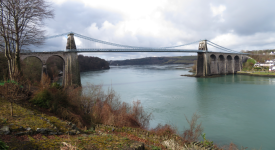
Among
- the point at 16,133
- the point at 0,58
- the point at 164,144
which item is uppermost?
the point at 0,58

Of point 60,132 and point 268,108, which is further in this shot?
point 268,108

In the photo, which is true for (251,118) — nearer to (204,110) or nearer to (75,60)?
(204,110)

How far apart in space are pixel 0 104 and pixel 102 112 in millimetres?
4739

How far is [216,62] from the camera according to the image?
43531mm

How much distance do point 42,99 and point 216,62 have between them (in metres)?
44.9

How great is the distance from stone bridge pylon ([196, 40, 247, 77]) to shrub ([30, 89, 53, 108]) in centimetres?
3587

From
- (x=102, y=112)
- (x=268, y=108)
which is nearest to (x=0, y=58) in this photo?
(x=102, y=112)

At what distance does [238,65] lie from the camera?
1911 inches

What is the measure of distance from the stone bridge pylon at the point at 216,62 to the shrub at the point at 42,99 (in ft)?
118

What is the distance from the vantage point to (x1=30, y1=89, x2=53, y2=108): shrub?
22.9 ft

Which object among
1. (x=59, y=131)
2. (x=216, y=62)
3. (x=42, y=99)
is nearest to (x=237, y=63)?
(x=216, y=62)

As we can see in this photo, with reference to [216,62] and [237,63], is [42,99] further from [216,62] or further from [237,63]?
[237,63]

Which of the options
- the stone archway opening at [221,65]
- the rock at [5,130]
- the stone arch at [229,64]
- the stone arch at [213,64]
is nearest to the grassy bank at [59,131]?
the rock at [5,130]

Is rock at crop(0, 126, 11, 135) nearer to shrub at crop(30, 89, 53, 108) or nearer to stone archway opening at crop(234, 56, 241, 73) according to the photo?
shrub at crop(30, 89, 53, 108)
